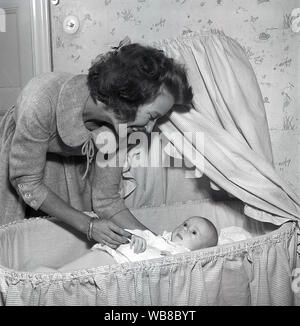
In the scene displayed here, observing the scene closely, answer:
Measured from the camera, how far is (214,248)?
138cm

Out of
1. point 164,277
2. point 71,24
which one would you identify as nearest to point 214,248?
point 164,277

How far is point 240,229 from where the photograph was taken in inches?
74.3

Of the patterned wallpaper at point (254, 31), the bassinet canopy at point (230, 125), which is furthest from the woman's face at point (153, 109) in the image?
the patterned wallpaper at point (254, 31)

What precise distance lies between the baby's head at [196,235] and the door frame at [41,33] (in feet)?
4.63

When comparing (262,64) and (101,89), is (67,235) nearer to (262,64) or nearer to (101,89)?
(101,89)

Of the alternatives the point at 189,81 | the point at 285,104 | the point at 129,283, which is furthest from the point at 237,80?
the point at 129,283

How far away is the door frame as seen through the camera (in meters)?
2.50

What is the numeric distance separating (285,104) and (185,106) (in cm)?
76

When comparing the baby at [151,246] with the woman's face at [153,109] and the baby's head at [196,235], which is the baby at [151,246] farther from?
the woman's face at [153,109]

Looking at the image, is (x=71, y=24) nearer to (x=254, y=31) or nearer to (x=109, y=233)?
(x=254, y=31)

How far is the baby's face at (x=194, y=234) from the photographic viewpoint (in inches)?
65.1

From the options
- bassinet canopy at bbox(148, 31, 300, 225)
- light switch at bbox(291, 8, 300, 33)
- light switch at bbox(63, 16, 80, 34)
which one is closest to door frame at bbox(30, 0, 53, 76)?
light switch at bbox(63, 16, 80, 34)

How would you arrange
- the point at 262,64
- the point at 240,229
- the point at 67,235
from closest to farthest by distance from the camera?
the point at 67,235 < the point at 240,229 < the point at 262,64

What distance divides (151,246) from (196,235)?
0.20m
